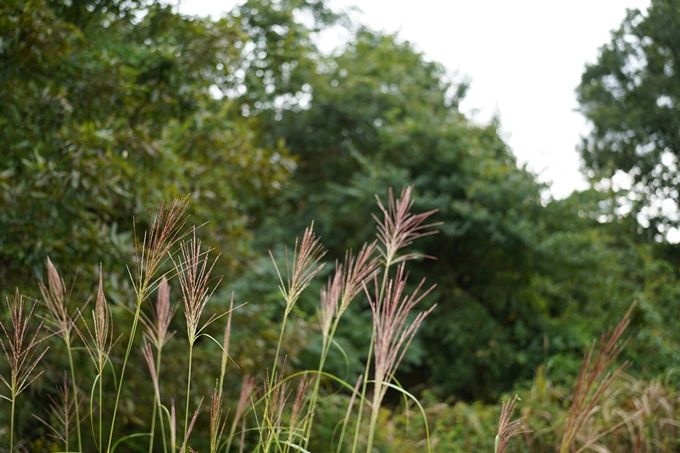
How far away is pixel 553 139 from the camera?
10.2 m

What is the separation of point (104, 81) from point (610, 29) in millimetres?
7663

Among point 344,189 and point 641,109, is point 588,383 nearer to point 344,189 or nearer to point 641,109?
point 344,189

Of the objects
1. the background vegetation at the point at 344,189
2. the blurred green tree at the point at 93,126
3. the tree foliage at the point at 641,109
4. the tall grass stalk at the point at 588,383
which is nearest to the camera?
the tall grass stalk at the point at 588,383

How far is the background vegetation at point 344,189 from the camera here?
123 inches

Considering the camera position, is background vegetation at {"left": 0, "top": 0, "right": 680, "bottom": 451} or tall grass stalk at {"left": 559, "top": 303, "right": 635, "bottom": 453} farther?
background vegetation at {"left": 0, "top": 0, "right": 680, "bottom": 451}

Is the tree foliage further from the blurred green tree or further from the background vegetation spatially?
the blurred green tree

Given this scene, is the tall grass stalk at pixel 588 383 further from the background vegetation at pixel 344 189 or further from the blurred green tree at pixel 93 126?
the blurred green tree at pixel 93 126

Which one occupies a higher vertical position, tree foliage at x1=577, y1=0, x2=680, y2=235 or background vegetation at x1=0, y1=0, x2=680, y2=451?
tree foliage at x1=577, y1=0, x2=680, y2=235

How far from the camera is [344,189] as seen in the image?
9172 millimetres

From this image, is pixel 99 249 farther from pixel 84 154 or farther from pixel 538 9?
pixel 538 9

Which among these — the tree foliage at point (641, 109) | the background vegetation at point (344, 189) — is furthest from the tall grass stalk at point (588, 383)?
the tree foliage at point (641, 109)

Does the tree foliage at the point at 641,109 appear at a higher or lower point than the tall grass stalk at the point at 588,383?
higher

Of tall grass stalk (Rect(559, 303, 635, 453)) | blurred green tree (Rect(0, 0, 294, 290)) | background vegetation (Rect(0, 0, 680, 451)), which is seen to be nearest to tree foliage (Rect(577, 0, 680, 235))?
background vegetation (Rect(0, 0, 680, 451))

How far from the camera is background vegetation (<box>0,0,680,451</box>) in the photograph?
10.2 feet
